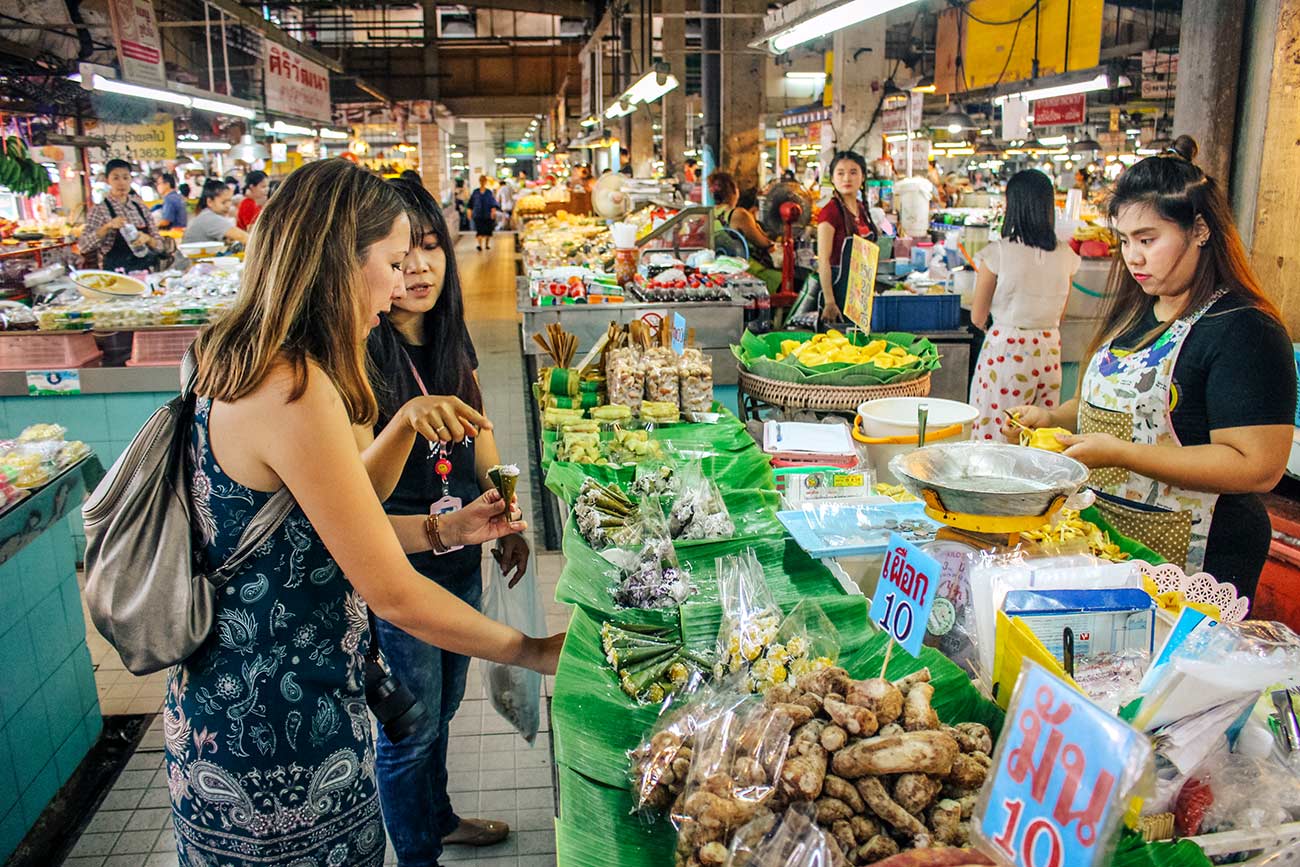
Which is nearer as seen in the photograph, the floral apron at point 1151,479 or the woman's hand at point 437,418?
the woman's hand at point 437,418

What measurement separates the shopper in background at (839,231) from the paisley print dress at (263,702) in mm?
5174

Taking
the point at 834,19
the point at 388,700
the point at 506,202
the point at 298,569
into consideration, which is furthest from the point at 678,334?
the point at 506,202

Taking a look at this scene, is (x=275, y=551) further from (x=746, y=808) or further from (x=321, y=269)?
(x=746, y=808)

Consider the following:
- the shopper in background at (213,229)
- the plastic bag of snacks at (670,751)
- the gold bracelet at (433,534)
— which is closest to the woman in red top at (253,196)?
the shopper in background at (213,229)

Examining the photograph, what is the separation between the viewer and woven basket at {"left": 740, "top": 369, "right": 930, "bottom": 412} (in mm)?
4312

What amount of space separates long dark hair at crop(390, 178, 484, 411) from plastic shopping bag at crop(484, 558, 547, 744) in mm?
531

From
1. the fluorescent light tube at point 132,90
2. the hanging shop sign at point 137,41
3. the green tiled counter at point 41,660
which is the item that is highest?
the hanging shop sign at point 137,41

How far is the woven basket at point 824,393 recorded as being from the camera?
14.1 ft

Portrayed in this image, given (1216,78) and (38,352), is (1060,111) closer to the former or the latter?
(1216,78)

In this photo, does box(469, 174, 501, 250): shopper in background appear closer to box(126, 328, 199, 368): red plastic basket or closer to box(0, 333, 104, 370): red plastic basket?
box(126, 328, 199, 368): red plastic basket

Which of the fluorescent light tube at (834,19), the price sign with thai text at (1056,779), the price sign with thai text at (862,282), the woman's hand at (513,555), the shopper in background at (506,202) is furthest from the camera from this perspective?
the shopper in background at (506,202)

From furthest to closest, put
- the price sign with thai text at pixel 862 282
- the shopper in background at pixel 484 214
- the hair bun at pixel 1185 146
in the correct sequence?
the shopper in background at pixel 484 214 < the hair bun at pixel 1185 146 < the price sign with thai text at pixel 862 282

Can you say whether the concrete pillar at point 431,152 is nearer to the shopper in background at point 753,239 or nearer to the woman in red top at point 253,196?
the woman in red top at point 253,196

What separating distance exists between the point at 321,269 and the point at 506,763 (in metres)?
2.37
